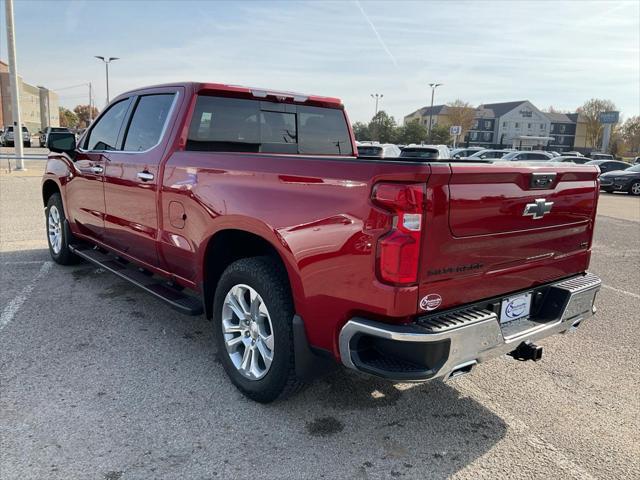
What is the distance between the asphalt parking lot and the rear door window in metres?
1.61

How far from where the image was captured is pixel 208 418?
298 centimetres

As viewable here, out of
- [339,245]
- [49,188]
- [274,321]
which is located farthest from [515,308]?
[49,188]

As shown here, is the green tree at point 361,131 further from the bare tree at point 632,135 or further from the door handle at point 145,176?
the door handle at point 145,176

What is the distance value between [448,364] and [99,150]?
399 cm

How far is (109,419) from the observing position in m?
2.92

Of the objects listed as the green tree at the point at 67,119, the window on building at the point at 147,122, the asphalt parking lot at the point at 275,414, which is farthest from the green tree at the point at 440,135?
the green tree at the point at 67,119

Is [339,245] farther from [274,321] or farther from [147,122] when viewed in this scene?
[147,122]

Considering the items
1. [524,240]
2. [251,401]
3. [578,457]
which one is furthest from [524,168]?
[251,401]

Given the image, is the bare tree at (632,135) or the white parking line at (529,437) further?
the bare tree at (632,135)

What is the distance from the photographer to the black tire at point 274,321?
9.37 ft

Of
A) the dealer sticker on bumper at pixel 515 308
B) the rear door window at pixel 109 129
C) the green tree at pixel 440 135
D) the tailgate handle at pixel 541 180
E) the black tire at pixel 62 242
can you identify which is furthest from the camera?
the green tree at pixel 440 135

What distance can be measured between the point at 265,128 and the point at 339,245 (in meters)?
2.17

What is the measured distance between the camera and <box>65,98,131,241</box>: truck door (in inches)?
189

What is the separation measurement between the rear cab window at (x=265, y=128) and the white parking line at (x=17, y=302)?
2.25 m
